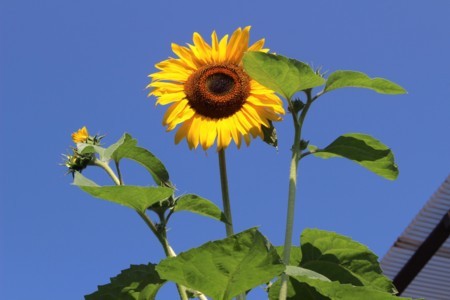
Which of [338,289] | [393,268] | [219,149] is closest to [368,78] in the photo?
[219,149]

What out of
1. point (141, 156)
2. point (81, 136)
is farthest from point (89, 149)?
point (81, 136)

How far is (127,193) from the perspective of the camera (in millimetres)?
1565

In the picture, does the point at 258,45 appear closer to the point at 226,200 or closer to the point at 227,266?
the point at 226,200

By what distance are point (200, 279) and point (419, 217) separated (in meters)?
4.77

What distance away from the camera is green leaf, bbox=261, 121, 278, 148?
180 cm

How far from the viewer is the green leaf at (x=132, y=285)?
1.73m

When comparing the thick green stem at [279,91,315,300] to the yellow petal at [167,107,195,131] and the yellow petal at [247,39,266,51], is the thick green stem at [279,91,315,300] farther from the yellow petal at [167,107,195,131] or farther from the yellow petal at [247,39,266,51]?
Answer: the yellow petal at [167,107,195,131]

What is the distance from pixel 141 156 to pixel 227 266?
1.34ft

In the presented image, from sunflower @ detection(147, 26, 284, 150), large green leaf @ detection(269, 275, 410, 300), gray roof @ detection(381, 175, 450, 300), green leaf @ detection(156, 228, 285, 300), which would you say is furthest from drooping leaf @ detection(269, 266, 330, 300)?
gray roof @ detection(381, 175, 450, 300)

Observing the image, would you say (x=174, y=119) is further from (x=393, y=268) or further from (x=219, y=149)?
(x=393, y=268)

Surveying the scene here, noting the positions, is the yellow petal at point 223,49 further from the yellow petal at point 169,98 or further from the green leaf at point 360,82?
the green leaf at point 360,82

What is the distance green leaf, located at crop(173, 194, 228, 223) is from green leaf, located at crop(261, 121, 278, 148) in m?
0.26

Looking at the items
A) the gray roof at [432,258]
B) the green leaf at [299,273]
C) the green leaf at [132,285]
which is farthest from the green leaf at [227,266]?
the gray roof at [432,258]

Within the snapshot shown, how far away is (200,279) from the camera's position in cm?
147
